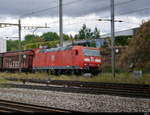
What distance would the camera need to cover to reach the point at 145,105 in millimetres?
12891

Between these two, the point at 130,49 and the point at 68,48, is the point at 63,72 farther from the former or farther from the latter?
the point at 130,49

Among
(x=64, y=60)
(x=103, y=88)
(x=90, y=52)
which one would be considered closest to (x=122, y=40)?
(x=90, y=52)

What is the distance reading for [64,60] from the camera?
3209 centimetres

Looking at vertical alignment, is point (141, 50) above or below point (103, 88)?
above

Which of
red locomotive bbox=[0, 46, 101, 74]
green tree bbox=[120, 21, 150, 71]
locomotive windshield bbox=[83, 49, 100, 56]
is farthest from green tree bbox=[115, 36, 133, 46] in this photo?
locomotive windshield bbox=[83, 49, 100, 56]

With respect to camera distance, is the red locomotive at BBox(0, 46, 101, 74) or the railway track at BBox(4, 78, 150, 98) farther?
the red locomotive at BBox(0, 46, 101, 74)

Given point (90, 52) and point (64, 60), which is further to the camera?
point (64, 60)

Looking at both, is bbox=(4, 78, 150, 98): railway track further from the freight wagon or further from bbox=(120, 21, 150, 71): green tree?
the freight wagon

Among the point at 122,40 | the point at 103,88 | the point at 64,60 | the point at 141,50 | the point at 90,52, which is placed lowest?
the point at 103,88

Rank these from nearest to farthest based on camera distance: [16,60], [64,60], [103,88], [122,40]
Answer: [103,88], [64,60], [16,60], [122,40]

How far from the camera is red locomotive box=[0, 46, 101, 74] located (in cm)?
3056

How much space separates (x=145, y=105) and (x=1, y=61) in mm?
35644

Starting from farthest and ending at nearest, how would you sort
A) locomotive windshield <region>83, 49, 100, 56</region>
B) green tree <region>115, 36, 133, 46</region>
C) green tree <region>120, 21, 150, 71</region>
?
green tree <region>115, 36, 133, 46</region>, green tree <region>120, 21, 150, 71</region>, locomotive windshield <region>83, 49, 100, 56</region>

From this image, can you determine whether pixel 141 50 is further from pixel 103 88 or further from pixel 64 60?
pixel 103 88
